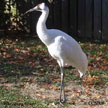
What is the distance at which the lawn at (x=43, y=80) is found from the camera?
5.89 metres

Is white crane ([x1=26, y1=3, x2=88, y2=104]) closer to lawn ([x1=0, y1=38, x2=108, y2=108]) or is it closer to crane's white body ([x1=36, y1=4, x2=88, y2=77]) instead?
crane's white body ([x1=36, y1=4, x2=88, y2=77])

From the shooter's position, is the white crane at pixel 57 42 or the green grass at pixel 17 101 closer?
the green grass at pixel 17 101

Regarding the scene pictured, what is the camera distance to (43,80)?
23.7 ft

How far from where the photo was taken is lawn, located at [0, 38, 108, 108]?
5.89 m

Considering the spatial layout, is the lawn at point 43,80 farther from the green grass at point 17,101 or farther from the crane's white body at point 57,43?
the crane's white body at point 57,43

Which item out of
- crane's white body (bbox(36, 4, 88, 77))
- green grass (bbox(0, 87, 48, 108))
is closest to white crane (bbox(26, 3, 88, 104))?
crane's white body (bbox(36, 4, 88, 77))

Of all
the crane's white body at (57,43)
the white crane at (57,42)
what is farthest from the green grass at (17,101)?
the crane's white body at (57,43)

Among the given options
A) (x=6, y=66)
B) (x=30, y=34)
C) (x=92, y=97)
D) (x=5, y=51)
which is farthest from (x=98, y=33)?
(x=92, y=97)

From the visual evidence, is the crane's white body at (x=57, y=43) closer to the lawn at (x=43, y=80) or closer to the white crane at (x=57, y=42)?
the white crane at (x=57, y=42)

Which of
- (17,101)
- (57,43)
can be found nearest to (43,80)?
(17,101)

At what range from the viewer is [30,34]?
512 inches

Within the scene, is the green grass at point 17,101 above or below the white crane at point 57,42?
below

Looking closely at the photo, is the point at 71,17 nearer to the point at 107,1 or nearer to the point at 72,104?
the point at 107,1

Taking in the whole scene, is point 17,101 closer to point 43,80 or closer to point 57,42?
point 57,42
